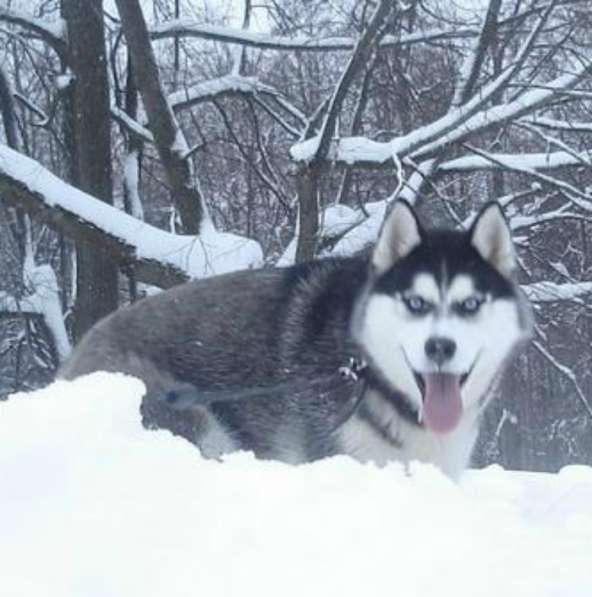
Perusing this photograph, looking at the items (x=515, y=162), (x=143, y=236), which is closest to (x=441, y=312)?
(x=143, y=236)

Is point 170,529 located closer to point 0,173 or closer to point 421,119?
point 0,173

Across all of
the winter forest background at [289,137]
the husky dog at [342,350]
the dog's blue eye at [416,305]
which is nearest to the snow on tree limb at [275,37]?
the winter forest background at [289,137]

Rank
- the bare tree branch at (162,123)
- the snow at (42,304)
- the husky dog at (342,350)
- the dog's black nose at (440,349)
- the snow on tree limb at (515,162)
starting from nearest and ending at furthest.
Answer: the dog's black nose at (440,349) → the husky dog at (342,350) → the snow on tree limb at (515,162) → the bare tree branch at (162,123) → the snow at (42,304)

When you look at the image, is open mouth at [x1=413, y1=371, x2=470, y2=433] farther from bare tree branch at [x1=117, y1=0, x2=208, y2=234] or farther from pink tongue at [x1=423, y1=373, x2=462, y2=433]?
bare tree branch at [x1=117, y1=0, x2=208, y2=234]

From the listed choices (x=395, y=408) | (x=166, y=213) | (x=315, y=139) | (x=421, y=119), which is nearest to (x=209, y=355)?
(x=395, y=408)

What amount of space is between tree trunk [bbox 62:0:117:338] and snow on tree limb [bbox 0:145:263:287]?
1.20 metres

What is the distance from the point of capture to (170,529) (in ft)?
8.50

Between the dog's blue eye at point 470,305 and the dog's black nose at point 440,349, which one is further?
the dog's blue eye at point 470,305

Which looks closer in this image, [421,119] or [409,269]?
[409,269]

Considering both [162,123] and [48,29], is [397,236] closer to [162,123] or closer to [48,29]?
[162,123]

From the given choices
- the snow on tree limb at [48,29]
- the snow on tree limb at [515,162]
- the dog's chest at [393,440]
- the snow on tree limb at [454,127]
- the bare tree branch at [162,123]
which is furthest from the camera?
the snow on tree limb at [48,29]

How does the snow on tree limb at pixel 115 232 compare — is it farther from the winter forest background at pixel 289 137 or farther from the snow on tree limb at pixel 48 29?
the snow on tree limb at pixel 48 29

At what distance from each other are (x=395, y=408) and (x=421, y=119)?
818cm

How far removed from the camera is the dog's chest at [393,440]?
17.6ft
